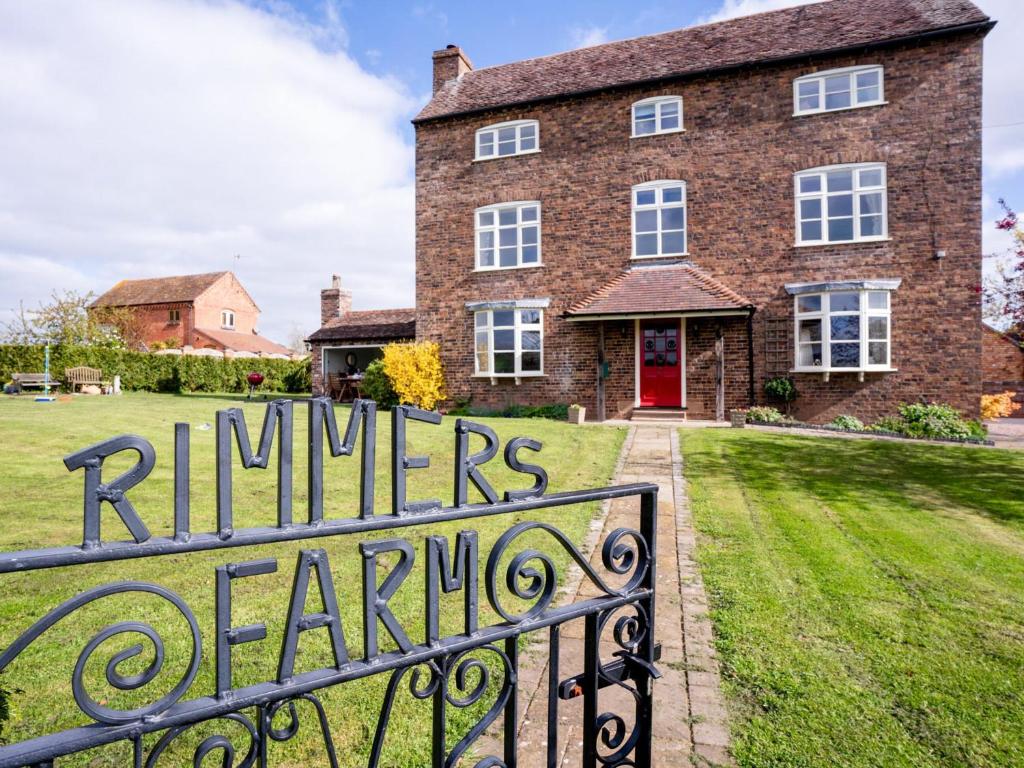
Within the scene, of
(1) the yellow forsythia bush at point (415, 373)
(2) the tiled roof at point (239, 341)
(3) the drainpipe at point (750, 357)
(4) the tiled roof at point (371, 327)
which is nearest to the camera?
(3) the drainpipe at point (750, 357)

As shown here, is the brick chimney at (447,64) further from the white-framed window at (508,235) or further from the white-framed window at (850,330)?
the white-framed window at (850,330)

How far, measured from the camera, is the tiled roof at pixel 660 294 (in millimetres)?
14875

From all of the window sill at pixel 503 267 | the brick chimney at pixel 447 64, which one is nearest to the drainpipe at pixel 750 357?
the window sill at pixel 503 267

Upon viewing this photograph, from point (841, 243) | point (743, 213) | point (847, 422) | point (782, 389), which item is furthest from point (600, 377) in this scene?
point (841, 243)

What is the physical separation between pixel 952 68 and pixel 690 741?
18101mm

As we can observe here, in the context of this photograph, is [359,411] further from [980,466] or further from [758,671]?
[980,466]

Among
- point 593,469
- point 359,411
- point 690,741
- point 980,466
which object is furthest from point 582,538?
point 980,466

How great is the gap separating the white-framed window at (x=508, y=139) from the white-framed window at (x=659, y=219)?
3.65 meters

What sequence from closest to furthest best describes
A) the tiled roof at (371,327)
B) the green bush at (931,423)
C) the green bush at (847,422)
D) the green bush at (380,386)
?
the green bush at (931,423) → the green bush at (847,422) → the green bush at (380,386) → the tiled roof at (371,327)

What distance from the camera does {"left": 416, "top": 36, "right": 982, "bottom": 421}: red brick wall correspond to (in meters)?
14.2

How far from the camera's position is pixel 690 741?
254cm

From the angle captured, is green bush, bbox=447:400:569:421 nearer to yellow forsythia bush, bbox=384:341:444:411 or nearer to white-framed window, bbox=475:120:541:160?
yellow forsythia bush, bbox=384:341:444:411

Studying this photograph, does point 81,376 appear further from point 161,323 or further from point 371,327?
point 161,323

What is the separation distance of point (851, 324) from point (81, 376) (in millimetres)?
25738
